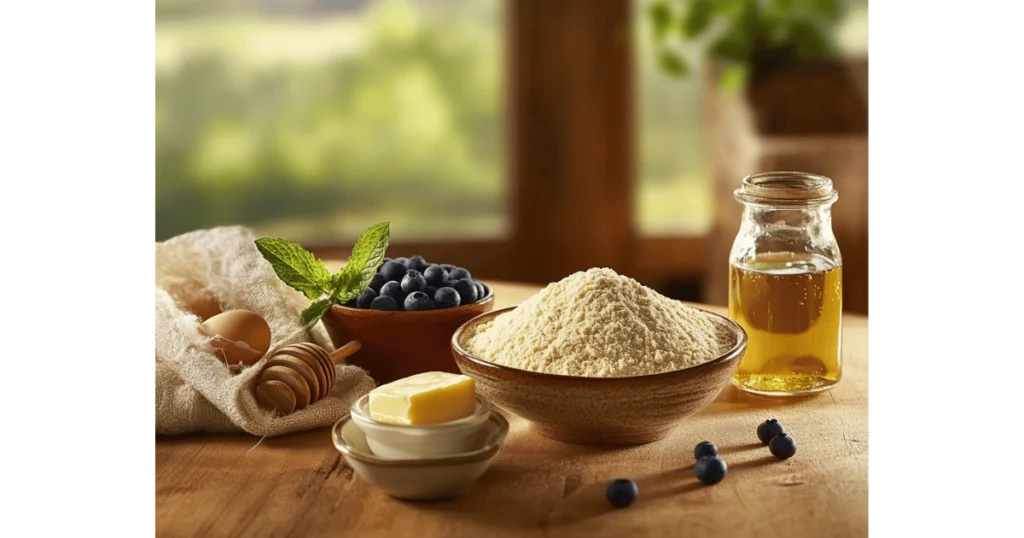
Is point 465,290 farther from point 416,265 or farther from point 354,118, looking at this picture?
point 354,118

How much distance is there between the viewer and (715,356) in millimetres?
1456

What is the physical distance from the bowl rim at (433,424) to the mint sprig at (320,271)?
0.36 m

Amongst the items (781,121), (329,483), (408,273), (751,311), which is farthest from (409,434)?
(781,121)

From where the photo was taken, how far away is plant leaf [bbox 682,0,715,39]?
362 cm

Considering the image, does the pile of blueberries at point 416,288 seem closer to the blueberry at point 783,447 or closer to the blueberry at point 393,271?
the blueberry at point 393,271

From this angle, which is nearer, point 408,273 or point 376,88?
point 408,273

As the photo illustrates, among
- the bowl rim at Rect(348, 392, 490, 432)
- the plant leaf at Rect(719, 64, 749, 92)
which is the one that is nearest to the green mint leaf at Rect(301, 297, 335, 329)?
the bowl rim at Rect(348, 392, 490, 432)

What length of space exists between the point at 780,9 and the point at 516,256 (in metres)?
1.27

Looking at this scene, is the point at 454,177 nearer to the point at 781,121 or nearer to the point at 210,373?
the point at 781,121

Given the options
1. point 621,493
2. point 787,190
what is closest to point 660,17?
point 787,190

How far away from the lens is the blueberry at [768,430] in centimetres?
147

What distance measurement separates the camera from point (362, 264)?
169 cm

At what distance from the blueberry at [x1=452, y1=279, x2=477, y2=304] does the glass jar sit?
399mm

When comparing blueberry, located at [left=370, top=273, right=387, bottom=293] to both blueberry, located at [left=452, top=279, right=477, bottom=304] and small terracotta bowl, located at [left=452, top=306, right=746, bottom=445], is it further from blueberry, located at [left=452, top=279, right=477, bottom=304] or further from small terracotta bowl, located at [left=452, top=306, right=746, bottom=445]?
small terracotta bowl, located at [left=452, top=306, right=746, bottom=445]
